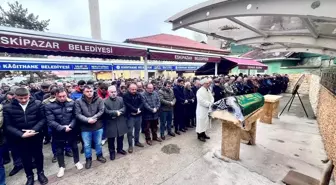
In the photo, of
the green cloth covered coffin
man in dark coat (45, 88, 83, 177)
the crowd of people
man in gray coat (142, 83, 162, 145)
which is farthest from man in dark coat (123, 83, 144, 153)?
the green cloth covered coffin

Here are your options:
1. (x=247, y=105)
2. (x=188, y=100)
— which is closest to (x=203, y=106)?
(x=188, y=100)

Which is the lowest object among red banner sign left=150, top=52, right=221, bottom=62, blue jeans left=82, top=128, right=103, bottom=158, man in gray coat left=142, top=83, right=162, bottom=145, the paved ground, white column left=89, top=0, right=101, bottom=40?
the paved ground

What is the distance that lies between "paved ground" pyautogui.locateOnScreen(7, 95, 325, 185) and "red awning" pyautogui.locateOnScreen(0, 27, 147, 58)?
8.80 ft

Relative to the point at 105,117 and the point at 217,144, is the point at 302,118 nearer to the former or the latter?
the point at 217,144

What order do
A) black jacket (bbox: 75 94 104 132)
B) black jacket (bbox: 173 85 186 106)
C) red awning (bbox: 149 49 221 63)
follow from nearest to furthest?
black jacket (bbox: 75 94 104 132), black jacket (bbox: 173 85 186 106), red awning (bbox: 149 49 221 63)

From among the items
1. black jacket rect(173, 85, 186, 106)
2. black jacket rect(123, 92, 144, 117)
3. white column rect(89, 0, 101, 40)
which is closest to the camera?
black jacket rect(123, 92, 144, 117)

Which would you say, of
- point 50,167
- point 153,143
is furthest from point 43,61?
point 153,143

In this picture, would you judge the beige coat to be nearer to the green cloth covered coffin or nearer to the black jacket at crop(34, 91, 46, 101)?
the green cloth covered coffin

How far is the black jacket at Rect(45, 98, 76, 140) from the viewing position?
3094 mm

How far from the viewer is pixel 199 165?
356cm

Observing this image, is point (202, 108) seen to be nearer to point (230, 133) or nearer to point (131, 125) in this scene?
point (230, 133)

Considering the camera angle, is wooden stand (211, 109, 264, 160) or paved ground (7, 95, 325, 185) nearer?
paved ground (7, 95, 325, 185)

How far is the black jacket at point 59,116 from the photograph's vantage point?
10.2 ft

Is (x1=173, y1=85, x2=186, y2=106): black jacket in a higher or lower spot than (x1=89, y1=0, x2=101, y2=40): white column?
lower
